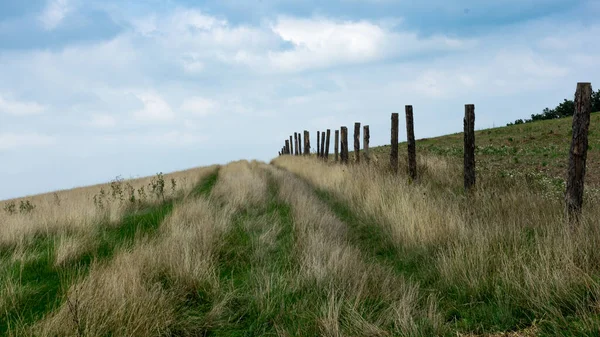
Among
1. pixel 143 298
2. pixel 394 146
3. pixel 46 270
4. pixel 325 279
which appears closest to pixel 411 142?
pixel 394 146

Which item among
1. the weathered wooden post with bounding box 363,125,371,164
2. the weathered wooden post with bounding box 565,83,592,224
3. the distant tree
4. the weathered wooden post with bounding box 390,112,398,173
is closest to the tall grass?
the weathered wooden post with bounding box 565,83,592,224

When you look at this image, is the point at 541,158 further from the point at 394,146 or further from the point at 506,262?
the point at 506,262

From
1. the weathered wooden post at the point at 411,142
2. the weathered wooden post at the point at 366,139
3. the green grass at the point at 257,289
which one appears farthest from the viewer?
the weathered wooden post at the point at 366,139

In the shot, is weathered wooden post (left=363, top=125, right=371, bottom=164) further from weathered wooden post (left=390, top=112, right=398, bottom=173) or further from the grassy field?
the grassy field

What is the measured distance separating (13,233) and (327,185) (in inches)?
343

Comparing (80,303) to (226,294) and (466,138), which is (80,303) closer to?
(226,294)

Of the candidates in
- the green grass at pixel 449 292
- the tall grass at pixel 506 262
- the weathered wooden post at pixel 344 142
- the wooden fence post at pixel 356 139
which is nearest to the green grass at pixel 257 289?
the green grass at pixel 449 292

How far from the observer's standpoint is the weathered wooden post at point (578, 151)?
6.22m

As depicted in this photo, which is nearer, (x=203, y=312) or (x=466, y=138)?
(x=203, y=312)

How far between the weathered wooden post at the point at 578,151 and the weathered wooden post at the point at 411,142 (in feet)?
18.5

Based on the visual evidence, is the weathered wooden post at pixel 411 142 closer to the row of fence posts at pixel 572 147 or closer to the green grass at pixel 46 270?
the row of fence posts at pixel 572 147

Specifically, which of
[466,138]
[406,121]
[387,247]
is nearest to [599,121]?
[406,121]

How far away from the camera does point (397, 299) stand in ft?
13.8

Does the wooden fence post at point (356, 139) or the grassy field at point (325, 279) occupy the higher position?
the wooden fence post at point (356, 139)
